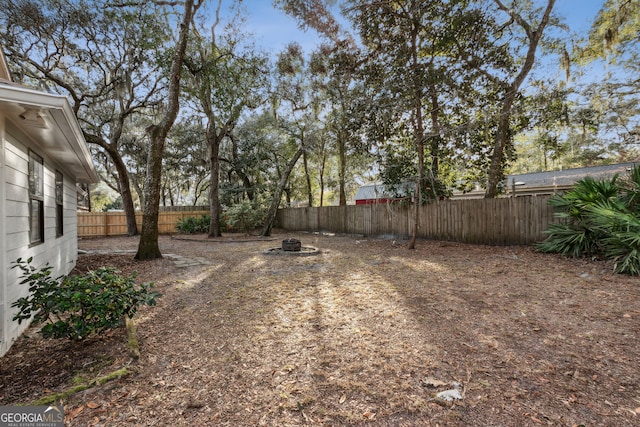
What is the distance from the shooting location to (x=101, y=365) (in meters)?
2.27

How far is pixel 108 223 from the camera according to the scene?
13.8m

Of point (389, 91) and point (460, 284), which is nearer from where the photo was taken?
point (460, 284)

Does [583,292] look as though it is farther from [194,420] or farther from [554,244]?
[194,420]

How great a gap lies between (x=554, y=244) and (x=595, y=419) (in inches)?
229

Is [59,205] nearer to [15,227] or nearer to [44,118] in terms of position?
[15,227]

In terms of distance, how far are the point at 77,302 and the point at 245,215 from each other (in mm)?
10818

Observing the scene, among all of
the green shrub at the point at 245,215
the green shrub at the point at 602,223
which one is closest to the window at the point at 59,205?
the green shrub at the point at 245,215

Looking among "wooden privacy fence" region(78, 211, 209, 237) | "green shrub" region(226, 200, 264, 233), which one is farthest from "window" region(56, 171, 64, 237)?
"wooden privacy fence" region(78, 211, 209, 237)

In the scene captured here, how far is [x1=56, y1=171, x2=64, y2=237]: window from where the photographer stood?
4859 millimetres

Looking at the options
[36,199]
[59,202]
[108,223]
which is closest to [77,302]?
[36,199]

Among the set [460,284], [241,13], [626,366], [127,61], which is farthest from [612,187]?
[127,61]

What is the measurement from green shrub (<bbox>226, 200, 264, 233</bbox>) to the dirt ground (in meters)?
8.85

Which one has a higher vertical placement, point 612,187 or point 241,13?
point 241,13

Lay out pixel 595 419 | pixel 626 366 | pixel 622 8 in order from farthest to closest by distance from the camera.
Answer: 1. pixel 622 8
2. pixel 626 366
3. pixel 595 419
